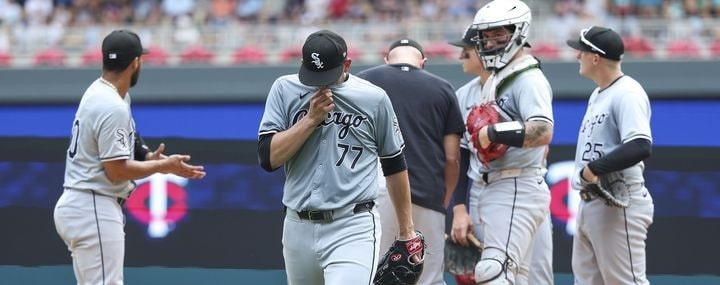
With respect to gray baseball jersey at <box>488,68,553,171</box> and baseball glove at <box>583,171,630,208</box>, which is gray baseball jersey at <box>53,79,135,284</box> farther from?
baseball glove at <box>583,171,630,208</box>

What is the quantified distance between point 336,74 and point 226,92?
3.38m

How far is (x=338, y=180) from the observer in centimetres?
465

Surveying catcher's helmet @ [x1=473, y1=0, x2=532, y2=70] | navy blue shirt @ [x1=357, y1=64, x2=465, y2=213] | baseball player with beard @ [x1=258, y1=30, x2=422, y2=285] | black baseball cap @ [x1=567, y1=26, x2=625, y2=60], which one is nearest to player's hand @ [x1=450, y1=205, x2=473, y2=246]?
navy blue shirt @ [x1=357, y1=64, x2=465, y2=213]

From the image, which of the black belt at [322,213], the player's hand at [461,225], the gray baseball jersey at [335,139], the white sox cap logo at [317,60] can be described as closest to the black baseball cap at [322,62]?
the white sox cap logo at [317,60]

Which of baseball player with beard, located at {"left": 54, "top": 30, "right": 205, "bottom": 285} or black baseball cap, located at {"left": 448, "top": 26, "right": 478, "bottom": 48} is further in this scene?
black baseball cap, located at {"left": 448, "top": 26, "right": 478, "bottom": 48}

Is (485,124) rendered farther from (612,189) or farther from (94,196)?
(94,196)

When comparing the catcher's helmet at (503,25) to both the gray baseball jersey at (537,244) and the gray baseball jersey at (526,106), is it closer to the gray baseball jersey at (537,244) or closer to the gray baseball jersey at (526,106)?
the gray baseball jersey at (526,106)

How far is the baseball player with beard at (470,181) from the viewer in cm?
611

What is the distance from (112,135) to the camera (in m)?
5.48

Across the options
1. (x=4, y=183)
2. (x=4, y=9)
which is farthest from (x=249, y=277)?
(x=4, y=9)

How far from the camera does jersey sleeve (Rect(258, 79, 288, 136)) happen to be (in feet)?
15.4

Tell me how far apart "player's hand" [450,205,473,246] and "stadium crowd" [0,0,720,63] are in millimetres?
6556

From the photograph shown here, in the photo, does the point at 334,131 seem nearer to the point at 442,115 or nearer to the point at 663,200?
the point at 442,115

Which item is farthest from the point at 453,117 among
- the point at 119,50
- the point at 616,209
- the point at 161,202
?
the point at 161,202
